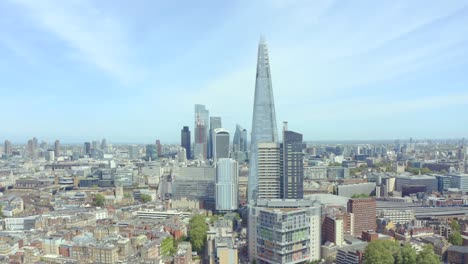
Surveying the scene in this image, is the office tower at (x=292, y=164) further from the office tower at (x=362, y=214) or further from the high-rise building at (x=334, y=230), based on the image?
the high-rise building at (x=334, y=230)

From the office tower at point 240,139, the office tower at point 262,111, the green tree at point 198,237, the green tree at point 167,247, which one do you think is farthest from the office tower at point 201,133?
the green tree at point 167,247

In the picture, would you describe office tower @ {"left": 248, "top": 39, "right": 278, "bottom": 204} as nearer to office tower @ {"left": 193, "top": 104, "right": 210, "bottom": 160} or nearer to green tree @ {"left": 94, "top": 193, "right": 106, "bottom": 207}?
green tree @ {"left": 94, "top": 193, "right": 106, "bottom": 207}

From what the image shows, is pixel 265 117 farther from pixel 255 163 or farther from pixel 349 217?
pixel 349 217

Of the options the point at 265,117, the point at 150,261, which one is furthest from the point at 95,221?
the point at 265,117

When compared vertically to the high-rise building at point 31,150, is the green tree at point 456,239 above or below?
below

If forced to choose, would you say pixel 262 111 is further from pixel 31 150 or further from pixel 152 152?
pixel 31 150

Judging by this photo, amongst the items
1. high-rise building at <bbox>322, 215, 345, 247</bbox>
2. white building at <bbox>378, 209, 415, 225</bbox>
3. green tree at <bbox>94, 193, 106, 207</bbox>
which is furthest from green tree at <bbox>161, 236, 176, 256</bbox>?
green tree at <bbox>94, 193, 106, 207</bbox>
